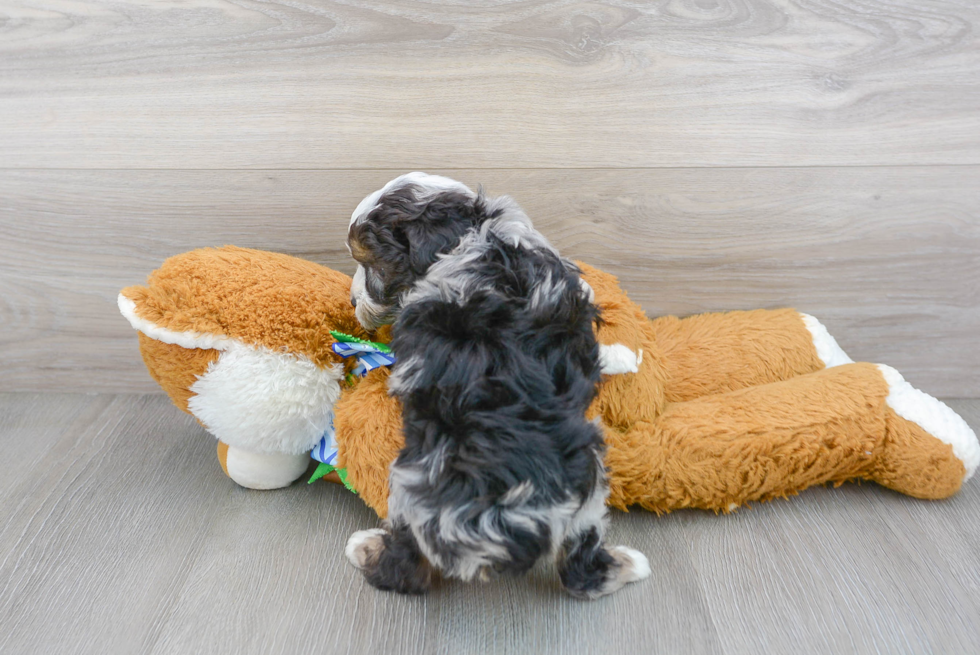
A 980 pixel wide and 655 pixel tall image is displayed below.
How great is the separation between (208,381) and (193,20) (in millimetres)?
766

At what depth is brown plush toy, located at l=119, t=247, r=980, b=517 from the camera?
3.75ft

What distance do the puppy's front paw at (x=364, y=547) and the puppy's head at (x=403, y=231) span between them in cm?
37

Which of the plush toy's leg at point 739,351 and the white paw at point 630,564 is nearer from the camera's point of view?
the white paw at point 630,564

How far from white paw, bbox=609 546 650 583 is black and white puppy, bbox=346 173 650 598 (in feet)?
0.13

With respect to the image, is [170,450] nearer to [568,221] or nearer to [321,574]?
[321,574]

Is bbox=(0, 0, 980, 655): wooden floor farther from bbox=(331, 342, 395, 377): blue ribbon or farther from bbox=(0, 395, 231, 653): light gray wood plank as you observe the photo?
bbox=(331, 342, 395, 377): blue ribbon

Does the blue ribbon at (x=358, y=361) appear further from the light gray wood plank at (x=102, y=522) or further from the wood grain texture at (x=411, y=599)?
the light gray wood plank at (x=102, y=522)

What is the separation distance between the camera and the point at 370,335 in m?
1.22

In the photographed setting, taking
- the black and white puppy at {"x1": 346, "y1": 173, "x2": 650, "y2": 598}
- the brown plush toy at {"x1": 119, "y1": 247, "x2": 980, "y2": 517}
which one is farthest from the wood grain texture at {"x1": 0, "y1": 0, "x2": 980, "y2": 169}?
the black and white puppy at {"x1": 346, "y1": 173, "x2": 650, "y2": 598}

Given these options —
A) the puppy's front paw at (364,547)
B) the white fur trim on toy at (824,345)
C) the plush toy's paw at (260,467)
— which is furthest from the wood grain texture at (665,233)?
the puppy's front paw at (364,547)

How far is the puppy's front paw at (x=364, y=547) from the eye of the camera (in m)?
1.11

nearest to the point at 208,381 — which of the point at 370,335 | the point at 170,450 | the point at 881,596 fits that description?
the point at 370,335

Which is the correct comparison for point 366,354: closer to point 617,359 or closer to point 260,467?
point 260,467

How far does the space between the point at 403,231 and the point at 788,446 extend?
79cm
